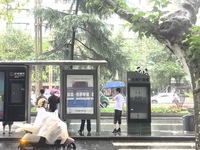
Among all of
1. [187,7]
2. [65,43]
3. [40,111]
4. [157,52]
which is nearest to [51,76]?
[157,52]

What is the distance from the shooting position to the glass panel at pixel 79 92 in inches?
497

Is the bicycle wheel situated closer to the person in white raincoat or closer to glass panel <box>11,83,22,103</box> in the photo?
the person in white raincoat

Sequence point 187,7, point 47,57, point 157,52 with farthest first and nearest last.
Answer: point 157,52 → point 47,57 → point 187,7

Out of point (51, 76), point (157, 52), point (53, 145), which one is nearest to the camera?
point (53, 145)

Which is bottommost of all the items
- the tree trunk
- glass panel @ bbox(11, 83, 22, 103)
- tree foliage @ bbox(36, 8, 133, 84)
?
glass panel @ bbox(11, 83, 22, 103)

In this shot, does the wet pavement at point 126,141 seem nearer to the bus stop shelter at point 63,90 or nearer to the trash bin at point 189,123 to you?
the trash bin at point 189,123

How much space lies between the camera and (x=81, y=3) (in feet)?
67.2

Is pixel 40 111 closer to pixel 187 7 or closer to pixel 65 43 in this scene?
pixel 187 7

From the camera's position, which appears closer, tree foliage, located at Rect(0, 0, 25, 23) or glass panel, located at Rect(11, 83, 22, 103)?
glass panel, located at Rect(11, 83, 22, 103)

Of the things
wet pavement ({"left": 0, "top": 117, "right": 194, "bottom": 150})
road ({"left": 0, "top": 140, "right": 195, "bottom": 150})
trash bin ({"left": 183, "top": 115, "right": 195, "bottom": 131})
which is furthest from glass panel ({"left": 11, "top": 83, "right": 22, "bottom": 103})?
trash bin ({"left": 183, "top": 115, "right": 195, "bottom": 131})

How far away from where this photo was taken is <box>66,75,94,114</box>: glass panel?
1262cm

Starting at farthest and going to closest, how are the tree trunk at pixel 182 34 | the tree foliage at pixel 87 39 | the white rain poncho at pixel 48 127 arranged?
the tree foliage at pixel 87 39 → the white rain poncho at pixel 48 127 → the tree trunk at pixel 182 34

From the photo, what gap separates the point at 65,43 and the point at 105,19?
10.1ft

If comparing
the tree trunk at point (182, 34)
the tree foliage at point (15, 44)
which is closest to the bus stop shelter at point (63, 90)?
the tree trunk at point (182, 34)
